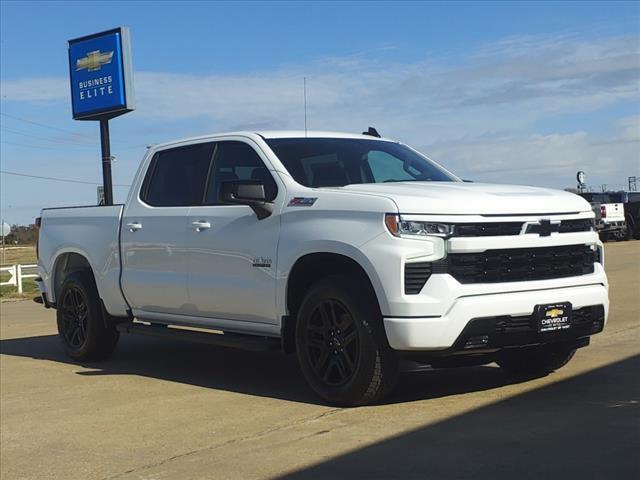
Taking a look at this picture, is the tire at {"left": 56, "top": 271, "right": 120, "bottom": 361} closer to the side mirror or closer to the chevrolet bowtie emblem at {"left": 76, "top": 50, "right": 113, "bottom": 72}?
the side mirror

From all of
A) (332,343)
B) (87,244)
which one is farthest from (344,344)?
(87,244)

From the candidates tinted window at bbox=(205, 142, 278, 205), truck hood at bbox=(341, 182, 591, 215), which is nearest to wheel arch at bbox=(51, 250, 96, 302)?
tinted window at bbox=(205, 142, 278, 205)

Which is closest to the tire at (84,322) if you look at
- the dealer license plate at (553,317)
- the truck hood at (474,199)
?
the truck hood at (474,199)

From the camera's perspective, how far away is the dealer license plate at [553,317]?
18.9 feet

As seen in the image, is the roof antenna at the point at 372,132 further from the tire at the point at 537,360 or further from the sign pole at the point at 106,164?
the sign pole at the point at 106,164

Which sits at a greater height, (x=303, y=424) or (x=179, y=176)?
(x=179, y=176)

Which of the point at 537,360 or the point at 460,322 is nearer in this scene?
the point at 460,322

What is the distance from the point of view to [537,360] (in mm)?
6824

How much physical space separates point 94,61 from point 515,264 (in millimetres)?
15305

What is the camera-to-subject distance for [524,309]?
568 centimetres

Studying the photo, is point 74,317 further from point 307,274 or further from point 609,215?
point 609,215

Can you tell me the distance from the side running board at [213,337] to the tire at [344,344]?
1.42ft

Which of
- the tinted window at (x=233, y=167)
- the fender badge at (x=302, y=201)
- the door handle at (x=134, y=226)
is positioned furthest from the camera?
the door handle at (x=134, y=226)

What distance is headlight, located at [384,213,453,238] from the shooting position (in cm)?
555
